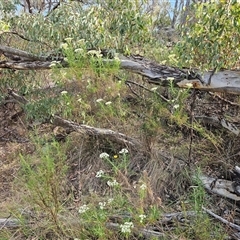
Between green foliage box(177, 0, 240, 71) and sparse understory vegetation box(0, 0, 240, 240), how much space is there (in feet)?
0.03

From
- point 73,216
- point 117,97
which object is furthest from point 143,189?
point 117,97

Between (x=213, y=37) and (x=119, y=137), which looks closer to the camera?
(x=213, y=37)

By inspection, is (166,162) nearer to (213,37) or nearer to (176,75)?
(176,75)

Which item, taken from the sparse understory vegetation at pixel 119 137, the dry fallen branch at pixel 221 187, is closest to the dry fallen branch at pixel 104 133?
the sparse understory vegetation at pixel 119 137

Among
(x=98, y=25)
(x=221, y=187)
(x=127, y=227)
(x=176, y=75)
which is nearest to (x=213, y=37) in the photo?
(x=176, y=75)

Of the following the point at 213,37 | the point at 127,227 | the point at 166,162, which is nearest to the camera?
the point at 127,227

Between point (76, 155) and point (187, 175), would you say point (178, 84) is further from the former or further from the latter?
point (76, 155)

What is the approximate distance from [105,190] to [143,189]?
78 centimetres

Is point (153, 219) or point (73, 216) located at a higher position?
point (153, 219)

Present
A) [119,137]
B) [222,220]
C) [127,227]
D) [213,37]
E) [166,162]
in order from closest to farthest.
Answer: [127,227] → [222,220] → [213,37] → [166,162] → [119,137]

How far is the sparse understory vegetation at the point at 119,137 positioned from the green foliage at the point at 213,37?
0.01 metres

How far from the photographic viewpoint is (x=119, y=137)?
3.45 m

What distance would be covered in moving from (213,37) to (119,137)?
1336 mm

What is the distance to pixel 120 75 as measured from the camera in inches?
143
